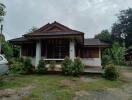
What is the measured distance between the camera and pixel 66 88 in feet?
39.0

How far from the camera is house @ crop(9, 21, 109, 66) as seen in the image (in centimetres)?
1817

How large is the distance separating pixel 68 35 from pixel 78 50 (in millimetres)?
7503

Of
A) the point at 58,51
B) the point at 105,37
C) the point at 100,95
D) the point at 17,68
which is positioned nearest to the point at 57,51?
the point at 58,51

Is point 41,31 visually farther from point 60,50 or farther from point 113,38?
point 113,38

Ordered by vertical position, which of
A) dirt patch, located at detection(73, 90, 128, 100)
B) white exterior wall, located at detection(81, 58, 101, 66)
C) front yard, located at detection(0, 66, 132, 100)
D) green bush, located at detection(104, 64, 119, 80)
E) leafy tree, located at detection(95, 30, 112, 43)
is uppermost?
leafy tree, located at detection(95, 30, 112, 43)

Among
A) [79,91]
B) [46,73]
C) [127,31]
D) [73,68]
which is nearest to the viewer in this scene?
[79,91]

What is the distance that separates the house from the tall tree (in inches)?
1347

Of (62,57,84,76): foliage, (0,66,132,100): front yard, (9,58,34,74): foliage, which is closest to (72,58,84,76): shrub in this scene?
(62,57,84,76): foliage

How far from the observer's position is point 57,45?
21.1 meters

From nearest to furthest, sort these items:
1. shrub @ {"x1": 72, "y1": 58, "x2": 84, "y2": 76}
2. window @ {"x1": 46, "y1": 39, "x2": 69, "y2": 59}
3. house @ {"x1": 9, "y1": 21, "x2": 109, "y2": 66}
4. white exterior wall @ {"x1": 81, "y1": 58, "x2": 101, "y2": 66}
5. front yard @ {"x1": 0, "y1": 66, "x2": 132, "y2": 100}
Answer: front yard @ {"x1": 0, "y1": 66, "x2": 132, "y2": 100} < shrub @ {"x1": 72, "y1": 58, "x2": 84, "y2": 76} < house @ {"x1": 9, "y1": 21, "x2": 109, "y2": 66} < window @ {"x1": 46, "y1": 39, "x2": 69, "y2": 59} < white exterior wall @ {"x1": 81, "y1": 58, "x2": 101, "y2": 66}

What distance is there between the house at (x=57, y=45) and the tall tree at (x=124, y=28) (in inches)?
1347

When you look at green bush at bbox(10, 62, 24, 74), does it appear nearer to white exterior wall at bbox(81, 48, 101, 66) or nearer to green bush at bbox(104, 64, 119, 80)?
green bush at bbox(104, 64, 119, 80)

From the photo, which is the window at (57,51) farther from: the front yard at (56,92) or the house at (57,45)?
the front yard at (56,92)

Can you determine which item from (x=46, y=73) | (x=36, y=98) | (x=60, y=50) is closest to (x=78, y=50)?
(x=60, y=50)
